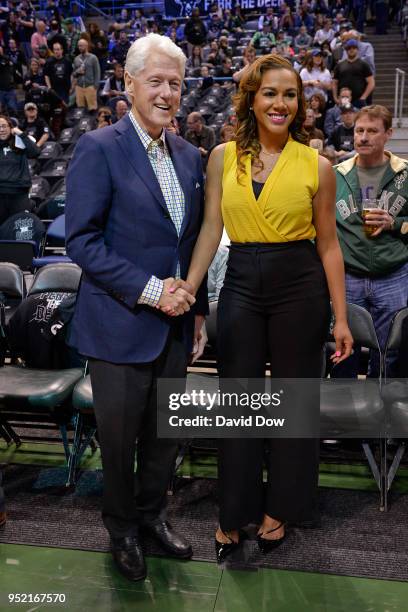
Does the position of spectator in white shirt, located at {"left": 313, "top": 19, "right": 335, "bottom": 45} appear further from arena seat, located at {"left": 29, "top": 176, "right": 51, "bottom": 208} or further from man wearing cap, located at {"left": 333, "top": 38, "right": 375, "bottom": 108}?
arena seat, located at {"left": 29, "top": 176, "right": 51, "bottom": 208}

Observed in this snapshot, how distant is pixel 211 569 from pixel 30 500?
935 millimetres

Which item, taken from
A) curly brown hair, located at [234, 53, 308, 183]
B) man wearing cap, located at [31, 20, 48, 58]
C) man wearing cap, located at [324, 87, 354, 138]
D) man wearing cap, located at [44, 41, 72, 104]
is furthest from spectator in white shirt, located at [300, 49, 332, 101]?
curly brown hair, located at [234, 53, 308, 183]

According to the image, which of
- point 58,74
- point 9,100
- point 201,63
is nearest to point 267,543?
point 58,74

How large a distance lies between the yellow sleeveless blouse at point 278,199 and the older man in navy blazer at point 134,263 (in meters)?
0.13

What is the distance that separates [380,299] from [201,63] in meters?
10.3

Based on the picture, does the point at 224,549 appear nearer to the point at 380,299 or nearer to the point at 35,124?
the point at 380,299

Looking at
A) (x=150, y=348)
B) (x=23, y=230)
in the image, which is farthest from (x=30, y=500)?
(x=23, y=230)

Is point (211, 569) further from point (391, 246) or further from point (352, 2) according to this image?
Answer: point (352, 2)

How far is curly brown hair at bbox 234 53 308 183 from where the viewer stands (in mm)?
1979

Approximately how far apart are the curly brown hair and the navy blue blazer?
171mm

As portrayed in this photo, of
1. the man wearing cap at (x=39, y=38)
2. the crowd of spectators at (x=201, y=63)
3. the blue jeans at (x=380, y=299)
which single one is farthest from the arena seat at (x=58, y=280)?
the man wearing cap at (x=39, y=38)

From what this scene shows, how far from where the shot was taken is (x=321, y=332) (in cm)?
214

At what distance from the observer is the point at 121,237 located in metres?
1.96

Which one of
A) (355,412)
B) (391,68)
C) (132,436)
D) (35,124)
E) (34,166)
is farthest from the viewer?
(391,68)
